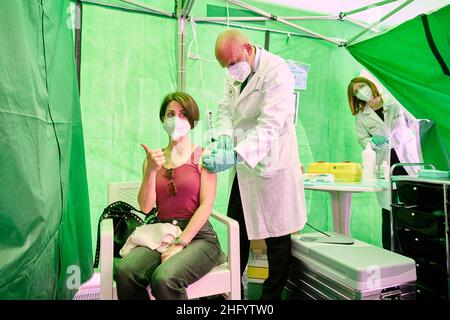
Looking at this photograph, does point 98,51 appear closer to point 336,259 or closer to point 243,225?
point 243,225

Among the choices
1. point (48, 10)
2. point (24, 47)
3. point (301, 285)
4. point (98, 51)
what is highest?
point (98, 51)

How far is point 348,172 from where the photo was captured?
85.6 inches

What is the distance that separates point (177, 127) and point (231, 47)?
48cm

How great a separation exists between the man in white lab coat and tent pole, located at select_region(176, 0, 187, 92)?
0.74 metres

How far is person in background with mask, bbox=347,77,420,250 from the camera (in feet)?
7.11

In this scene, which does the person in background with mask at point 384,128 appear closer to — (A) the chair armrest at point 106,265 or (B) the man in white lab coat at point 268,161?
(B) the man in white lab coat at point 268,161

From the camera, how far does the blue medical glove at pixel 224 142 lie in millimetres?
1532

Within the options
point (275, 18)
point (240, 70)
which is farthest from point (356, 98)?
point (240, 70)

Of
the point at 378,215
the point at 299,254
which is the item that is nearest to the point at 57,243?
the point at 299,254

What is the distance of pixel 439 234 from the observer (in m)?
1.48

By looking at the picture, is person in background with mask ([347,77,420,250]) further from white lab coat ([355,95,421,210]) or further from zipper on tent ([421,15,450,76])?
zipper on tent ([421,15,450,76])

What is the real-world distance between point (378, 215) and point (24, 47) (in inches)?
119

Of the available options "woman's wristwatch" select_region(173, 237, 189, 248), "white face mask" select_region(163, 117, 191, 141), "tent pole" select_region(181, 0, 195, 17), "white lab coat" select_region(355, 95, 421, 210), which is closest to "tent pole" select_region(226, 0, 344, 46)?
"tent pole" select_region(181, 0, 195, 17)

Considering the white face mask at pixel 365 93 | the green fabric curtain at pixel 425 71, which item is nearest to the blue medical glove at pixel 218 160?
the green fabric curtain at pixel 425 71
